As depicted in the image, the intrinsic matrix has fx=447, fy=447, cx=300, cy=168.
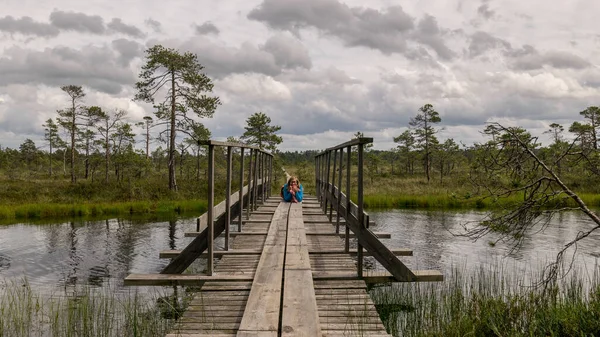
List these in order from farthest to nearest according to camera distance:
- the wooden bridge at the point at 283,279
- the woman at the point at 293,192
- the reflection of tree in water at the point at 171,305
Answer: the woman at the point at 293,192
the reflection of tree in water at the point at 171,305
the wooden bridge at the point at 283,279

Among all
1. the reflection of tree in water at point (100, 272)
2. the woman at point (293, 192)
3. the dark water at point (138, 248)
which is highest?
the woman at point (293, 192)

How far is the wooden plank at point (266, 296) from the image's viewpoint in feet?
14.9

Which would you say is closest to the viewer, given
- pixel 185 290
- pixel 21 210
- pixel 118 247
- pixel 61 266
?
pixel 185 290

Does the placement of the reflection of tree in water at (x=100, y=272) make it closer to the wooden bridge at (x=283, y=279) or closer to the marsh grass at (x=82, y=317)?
the marsh grass at (x=82, y=317)

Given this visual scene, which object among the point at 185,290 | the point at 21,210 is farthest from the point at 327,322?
the point at 21,210

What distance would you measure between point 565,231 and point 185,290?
15.2m

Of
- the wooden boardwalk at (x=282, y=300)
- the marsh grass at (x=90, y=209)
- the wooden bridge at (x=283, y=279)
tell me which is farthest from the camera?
the marsh grass at (x=90, y=209)

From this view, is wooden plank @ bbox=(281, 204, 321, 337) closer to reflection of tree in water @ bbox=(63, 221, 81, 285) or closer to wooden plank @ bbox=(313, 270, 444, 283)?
wooden plank @ bbox=(313, 270, 444, 283)

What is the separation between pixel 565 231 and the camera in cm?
1777

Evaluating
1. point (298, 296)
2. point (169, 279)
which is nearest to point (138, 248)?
point (169, 279)

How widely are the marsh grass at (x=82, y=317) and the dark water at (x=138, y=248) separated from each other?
4.43 ft

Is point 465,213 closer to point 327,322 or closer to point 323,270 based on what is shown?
point 323,270

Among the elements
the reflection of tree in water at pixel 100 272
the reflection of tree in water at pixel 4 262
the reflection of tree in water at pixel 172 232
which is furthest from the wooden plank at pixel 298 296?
the reflection of tree in water at pixel 4 262

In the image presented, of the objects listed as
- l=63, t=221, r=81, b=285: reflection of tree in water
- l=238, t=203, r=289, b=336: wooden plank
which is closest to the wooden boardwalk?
l=238, t=203, r=289, b=336: wooden plank
